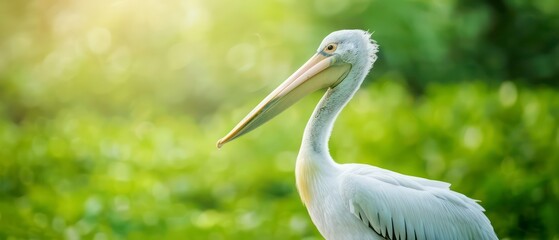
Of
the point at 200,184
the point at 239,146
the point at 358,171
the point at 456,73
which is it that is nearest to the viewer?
the point at 358,171

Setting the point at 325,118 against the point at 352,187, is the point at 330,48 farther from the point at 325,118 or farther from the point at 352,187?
the point at 352,187

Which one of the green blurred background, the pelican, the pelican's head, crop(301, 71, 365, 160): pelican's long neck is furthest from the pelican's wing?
the green blurred background

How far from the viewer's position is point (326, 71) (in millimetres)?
3182

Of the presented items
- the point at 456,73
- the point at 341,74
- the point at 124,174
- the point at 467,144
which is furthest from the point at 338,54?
the point at 456,73

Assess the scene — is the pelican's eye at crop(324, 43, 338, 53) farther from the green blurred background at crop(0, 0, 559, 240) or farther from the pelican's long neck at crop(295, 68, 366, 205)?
the green blurred background at crop(0, 0, 559, 240)

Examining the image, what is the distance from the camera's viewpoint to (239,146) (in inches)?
258

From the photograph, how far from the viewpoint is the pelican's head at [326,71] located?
3.16 meters

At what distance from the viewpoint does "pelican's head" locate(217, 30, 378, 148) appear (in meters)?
3.16

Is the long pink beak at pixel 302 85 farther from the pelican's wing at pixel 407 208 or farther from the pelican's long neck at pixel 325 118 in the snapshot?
the pelican's wing at pixel 407 208

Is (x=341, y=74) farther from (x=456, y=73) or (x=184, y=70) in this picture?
(x=184, y=70)

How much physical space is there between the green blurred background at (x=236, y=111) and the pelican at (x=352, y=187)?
1.47 meters

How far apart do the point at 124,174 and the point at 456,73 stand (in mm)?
4147

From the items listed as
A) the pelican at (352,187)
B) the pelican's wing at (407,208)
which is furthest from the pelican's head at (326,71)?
the pelican's wing at (407,208)

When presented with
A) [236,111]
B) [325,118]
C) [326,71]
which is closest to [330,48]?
[326,71]
